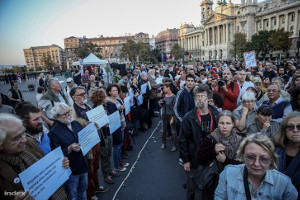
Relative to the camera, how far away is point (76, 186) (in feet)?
9.34

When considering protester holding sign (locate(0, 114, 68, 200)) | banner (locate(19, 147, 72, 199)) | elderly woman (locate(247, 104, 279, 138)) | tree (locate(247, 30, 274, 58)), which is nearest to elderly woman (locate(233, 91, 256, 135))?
elderly woman (locate(247, 104, 279, 138))

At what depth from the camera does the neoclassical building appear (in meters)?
52.7

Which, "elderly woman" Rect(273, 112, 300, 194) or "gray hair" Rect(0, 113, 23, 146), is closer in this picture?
"gray hair" Rect(0, 113, 23, 146)

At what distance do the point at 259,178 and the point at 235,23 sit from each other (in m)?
80.7

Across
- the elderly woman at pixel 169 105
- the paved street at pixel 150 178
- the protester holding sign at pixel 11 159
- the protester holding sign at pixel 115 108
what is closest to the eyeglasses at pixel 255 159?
the protester holding sign at pixel 11 159

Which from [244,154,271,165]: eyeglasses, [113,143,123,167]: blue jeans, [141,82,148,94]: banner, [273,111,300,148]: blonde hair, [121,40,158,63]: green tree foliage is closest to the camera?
[244,154,271,165]: eyeglasses

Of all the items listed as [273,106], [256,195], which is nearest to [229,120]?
[256,195]

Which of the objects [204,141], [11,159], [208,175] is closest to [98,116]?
[11,159]

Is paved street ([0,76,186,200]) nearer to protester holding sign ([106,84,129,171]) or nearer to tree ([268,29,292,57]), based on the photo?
protester holding sign ([106,84,129,171])

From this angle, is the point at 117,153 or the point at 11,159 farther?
the point at 117,153

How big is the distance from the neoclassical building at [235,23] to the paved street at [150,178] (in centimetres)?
5964

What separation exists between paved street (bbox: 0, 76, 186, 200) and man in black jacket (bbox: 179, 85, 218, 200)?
0.84 metres

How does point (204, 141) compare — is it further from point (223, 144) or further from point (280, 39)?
point (280, 39)

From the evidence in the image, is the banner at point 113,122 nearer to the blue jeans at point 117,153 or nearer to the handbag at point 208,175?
the blue jeans at point 117,153
